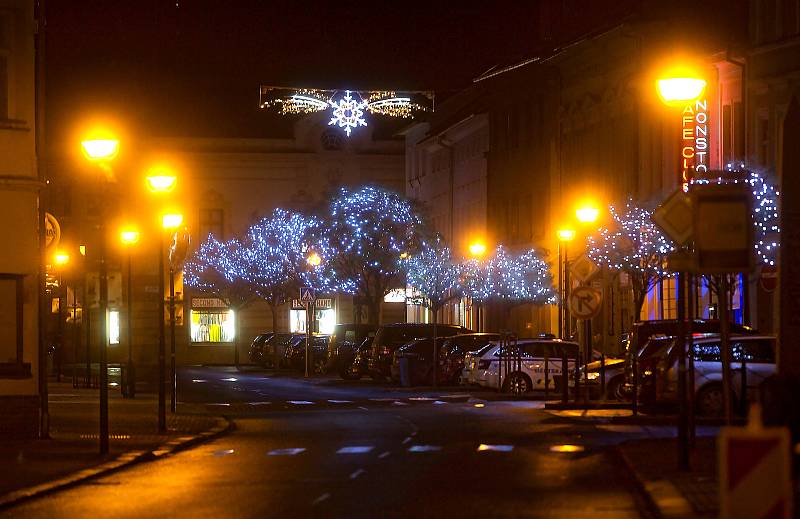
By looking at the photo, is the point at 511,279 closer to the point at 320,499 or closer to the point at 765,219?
the point at 765,219

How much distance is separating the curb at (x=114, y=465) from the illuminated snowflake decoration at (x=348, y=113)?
202 feet

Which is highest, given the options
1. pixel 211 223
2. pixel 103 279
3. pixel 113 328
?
pixel 211 223

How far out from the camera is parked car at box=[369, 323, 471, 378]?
5047 centimetres

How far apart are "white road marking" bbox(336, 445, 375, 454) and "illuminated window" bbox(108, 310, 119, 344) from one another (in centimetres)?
5094

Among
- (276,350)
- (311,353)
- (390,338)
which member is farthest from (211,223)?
(390,338)

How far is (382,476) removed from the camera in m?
19.7

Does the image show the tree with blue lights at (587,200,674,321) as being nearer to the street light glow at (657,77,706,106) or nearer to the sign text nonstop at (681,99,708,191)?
the sign text nonstop at (681,99,708,191)

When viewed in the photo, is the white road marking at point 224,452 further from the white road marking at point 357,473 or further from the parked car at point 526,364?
the parked car at point 526,364

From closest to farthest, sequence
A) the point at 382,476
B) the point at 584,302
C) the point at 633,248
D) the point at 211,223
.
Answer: the point at 382,476 → the point at 584,302 → the point at 633,248 → the point at 211,223

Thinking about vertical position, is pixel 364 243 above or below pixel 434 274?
above

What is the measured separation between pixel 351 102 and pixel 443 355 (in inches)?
1791

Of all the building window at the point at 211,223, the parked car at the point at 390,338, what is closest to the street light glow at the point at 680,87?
the parked car at the point at 390,338

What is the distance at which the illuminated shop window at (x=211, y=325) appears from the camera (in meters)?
89.8

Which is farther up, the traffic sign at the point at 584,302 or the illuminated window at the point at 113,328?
the traffic sign at the point at 584,302
